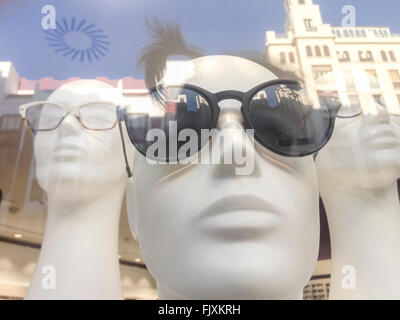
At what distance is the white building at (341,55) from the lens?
68cm

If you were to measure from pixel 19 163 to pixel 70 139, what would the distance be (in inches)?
4.7

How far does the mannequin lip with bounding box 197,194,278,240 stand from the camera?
453 mm

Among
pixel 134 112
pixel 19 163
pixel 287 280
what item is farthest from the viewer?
pixel 19 163

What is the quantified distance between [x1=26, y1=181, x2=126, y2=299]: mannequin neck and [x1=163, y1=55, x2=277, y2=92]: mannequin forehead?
32 cm

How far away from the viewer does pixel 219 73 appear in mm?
589

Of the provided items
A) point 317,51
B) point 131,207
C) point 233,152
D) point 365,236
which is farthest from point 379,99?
point 131,207

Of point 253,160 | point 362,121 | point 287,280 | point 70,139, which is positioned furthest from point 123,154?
point 362,121

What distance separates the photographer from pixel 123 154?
0.73m

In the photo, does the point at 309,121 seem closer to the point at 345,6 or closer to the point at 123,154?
the point at 345,6

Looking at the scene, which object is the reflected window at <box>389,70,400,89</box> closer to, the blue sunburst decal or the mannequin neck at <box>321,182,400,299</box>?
the mannequin neck at <box>321,182,400,299</box>

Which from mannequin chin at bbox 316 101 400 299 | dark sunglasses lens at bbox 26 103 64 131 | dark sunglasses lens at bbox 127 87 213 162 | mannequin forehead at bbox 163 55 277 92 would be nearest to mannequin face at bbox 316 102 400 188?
mannequin chin at bbox 316 101 400 299

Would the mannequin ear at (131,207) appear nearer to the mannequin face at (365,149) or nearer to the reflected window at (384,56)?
the mannequin face at (365,149)

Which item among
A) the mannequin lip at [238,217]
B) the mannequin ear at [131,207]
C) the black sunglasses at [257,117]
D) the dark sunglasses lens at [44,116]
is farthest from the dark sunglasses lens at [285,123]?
the dark sunglasses lens at [44,116]

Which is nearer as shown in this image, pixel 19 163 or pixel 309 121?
pixel 309 121
